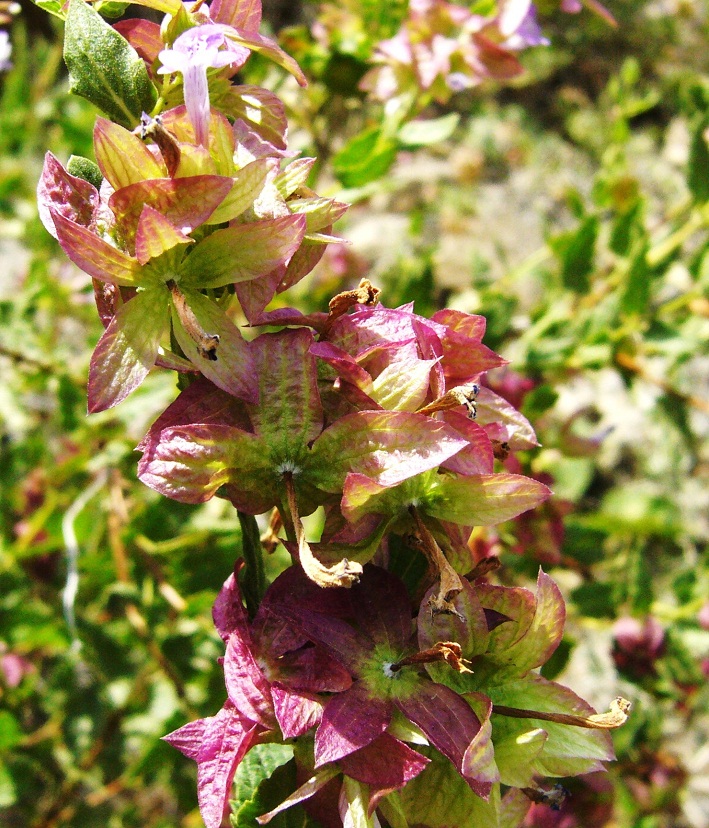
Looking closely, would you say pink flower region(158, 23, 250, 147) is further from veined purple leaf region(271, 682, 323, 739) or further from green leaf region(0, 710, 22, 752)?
green leaf region(0, 710, 22, 752)

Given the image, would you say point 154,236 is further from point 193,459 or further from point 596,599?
point 596,599

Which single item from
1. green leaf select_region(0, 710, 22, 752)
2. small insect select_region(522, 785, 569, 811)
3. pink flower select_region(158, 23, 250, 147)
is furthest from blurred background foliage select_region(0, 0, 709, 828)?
pink flower select_region(158, 23, 250, 147)

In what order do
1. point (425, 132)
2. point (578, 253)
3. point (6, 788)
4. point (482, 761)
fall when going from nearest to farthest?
point (482, 761) → point (425, 132) → point (6, 788) → point (578, 253)

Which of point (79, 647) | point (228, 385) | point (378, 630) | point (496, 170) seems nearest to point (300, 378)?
point (228, 385)

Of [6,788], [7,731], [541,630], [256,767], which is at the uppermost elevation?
[541,630]

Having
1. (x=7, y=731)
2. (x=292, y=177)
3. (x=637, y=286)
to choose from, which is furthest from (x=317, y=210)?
(x=7, y=731)

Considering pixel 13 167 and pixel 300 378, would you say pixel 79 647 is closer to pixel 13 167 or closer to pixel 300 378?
pixel 300 378

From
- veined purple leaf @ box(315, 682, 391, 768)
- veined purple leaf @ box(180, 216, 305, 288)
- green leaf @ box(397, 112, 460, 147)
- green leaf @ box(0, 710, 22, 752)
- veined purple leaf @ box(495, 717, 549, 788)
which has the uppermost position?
veined purple leaf @ box(180, 216, 305, 288)
